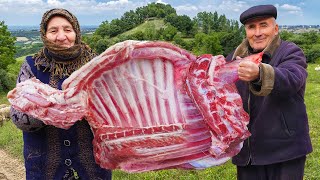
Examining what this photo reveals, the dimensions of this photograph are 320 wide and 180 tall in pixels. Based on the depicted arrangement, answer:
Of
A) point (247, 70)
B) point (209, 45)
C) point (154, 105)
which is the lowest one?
point (209, 45)

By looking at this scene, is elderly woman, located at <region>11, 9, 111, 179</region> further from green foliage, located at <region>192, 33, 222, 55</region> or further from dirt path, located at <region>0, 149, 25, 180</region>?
green foliage, located at <region>192, 33, 222, 55</region>

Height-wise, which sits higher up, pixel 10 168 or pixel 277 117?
pixel 277 117

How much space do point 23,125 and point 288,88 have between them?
74.9 inches

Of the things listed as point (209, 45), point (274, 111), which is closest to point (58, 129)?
point (274, 111)

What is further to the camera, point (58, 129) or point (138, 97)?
point (58, 129)

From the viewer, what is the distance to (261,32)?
10.1 feet

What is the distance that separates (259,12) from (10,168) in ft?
21.7

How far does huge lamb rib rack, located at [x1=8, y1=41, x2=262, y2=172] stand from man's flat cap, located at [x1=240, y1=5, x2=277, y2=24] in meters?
0.60

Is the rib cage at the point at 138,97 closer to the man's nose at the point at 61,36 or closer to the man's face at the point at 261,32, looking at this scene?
the man's nose at the point at 61,36

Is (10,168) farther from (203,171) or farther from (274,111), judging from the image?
(274,111)

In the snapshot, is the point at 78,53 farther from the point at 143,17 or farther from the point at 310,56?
the point at 143,17

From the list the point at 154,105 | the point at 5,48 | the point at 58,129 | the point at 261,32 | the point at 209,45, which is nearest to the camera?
the point at 154,105

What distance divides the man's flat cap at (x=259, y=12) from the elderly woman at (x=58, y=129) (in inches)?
49.3

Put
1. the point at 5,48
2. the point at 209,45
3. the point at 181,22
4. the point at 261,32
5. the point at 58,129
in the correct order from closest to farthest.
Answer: the point at 261,32 → the point at 58,129 → the point at 5,48 → the point at 209,45 → the point at 181,22
